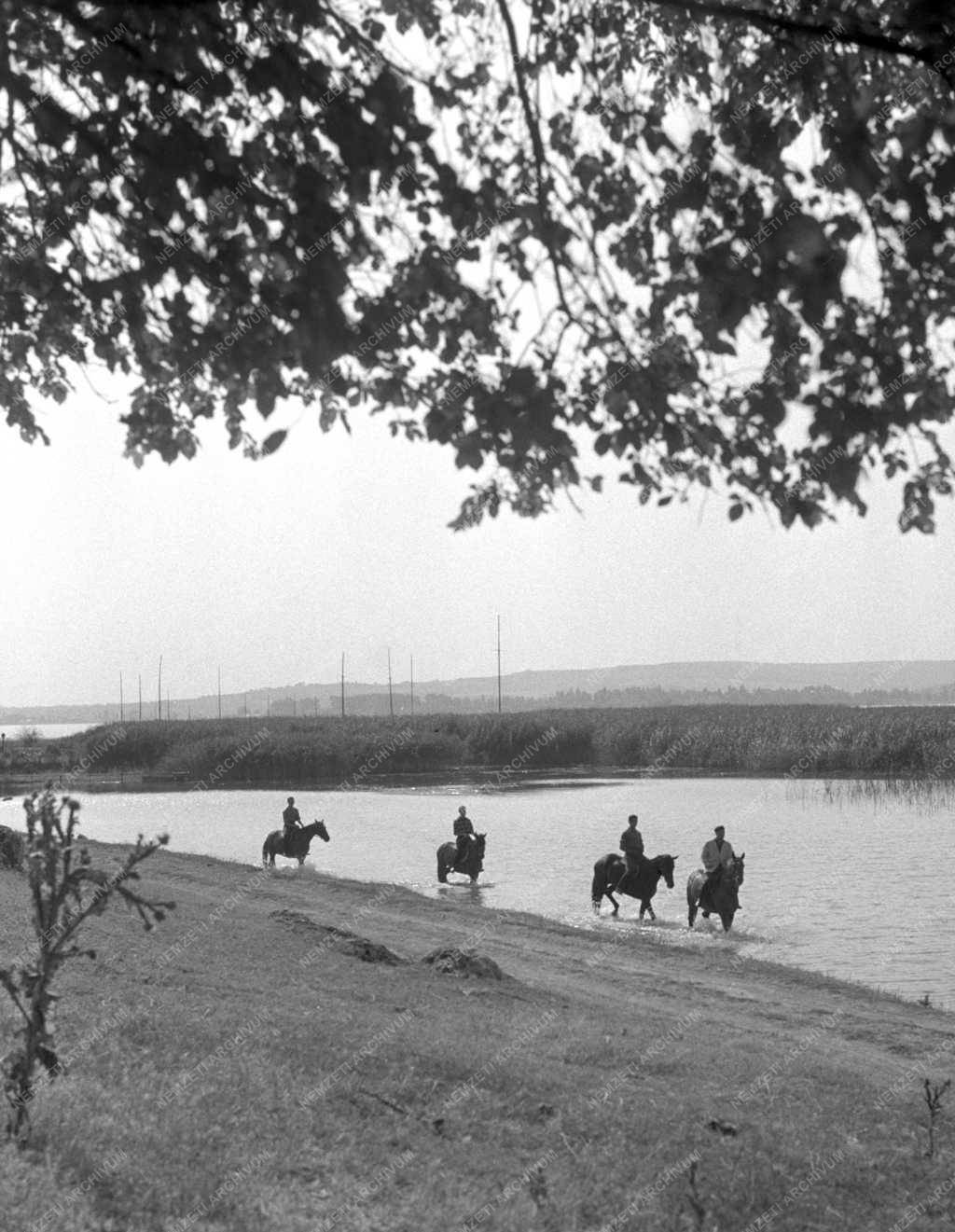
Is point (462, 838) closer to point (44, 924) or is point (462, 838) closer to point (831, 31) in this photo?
point (44, 924)

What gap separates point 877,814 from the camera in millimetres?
42688

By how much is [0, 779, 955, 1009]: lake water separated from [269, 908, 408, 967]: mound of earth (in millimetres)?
5890

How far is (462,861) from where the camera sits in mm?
28797

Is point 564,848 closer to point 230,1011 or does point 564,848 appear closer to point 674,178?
point 230,1011

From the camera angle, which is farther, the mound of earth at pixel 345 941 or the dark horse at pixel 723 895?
the dark horse at pixel 723 895

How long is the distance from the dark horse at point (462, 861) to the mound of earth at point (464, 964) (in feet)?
43.5

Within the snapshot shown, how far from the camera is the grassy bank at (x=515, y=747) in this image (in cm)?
6191

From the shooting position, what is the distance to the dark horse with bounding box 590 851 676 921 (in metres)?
24.6

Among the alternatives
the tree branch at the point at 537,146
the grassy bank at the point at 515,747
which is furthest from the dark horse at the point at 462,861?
the grassy bank at the point at 515,747

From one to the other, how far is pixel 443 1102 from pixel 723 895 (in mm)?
14293

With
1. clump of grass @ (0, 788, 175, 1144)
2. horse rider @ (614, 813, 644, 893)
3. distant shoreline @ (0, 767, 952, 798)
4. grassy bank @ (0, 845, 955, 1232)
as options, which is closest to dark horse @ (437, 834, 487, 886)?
horse rider @ (614, 813, 644, 893)

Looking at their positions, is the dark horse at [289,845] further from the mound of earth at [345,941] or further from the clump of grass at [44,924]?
the clump of grass at [44,924]

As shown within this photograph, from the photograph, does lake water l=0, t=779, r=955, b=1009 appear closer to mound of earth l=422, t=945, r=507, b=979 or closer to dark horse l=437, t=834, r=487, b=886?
dark horse l=437, t=834, r=487, b=886

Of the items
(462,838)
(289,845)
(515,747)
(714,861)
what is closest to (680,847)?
(462,838)
